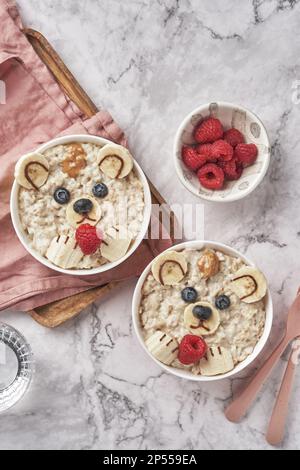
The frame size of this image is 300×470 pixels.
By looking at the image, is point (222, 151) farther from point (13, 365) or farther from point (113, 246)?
point (13, 365)

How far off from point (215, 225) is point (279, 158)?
0.28 metres

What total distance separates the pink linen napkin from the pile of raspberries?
0.22 m

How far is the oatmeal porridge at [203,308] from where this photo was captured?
178cm

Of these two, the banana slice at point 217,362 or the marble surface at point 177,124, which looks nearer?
the banana slice at point 217,362

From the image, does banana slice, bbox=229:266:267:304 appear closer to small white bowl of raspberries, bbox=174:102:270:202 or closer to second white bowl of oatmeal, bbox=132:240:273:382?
second white bowl of oatmeal, bbox=132:240:273:382

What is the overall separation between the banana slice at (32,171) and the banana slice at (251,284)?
0.62 m

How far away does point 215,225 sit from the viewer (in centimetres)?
193

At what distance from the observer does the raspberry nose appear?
1.76 metres

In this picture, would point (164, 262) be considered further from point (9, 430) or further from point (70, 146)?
point (9, 430)

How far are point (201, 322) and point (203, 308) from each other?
5 cm

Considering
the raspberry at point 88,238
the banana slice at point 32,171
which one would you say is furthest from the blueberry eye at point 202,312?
the banana slice at point 32,171

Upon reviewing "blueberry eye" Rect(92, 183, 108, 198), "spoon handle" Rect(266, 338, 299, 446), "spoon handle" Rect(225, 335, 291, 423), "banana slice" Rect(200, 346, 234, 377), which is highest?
"blueberry eye" Rect(92, 183, 108, 198)

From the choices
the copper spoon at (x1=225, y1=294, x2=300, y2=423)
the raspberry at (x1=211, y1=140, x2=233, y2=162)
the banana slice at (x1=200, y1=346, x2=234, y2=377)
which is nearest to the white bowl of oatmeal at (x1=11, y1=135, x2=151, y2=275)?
the raspberry at (x1=211, y1=140, x2=233, y2=162)

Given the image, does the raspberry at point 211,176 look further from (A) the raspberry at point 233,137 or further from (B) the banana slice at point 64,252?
(B) the banana slice at point 64,252
